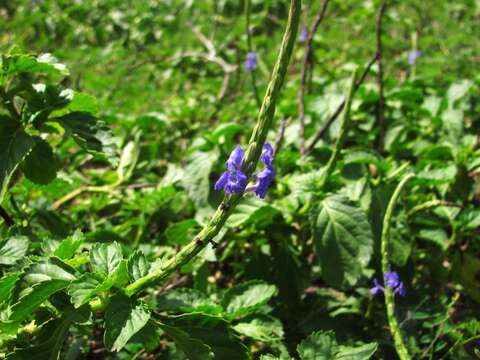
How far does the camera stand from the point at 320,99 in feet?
9.18

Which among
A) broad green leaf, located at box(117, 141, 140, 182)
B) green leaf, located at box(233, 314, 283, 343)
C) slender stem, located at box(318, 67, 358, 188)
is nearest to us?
green leaf, located at box(233, 314, 283, 343)

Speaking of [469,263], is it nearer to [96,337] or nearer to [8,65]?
[96,337]

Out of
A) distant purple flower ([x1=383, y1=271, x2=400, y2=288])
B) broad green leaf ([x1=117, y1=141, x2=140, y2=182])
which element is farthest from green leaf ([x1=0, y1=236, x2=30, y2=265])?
distant purple flower ([x1=383, y1=271, x2=400, y2=288])

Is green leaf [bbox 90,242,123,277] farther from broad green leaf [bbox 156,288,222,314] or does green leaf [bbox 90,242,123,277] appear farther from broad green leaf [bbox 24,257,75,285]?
broad green leaf [bbox 156,288,222,314]

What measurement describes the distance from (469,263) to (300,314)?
71 centimetres

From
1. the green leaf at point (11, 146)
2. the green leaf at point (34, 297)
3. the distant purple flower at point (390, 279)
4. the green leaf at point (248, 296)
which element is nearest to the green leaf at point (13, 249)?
the green leaf at point (11, 146)

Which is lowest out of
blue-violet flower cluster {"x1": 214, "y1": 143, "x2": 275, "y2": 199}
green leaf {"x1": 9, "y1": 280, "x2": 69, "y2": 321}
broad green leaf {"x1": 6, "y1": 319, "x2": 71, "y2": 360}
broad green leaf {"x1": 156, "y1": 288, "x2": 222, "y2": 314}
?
broad green leaf {"x1": 156, "y1": 288, "x2": 222, "y2": 314}

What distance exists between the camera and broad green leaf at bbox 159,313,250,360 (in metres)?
1.35

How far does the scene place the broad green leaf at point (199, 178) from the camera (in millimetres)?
2039

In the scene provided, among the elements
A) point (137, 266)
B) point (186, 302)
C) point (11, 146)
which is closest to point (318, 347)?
point (186, 302)

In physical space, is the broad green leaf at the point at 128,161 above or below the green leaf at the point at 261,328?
above

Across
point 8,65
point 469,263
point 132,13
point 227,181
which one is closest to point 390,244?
point 469,263

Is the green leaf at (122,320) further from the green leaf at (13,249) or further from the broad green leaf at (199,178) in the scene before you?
the broad green leaf at (199,178)

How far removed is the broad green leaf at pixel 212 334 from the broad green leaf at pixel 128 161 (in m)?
1.19
